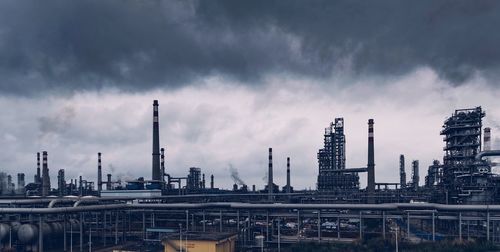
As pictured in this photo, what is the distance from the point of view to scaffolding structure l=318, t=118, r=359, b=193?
67.8 metres

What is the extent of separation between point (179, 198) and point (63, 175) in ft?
130

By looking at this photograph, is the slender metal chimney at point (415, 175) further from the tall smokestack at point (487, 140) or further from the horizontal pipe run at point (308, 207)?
the horizontal pipe run at point (308, 207)

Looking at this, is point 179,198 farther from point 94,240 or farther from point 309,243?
point 309,243

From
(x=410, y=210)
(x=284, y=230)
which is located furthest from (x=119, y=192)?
(x=410, y=210)

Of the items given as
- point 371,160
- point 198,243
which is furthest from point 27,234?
point 371,160

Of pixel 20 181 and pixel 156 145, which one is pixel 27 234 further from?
pixel 20 181

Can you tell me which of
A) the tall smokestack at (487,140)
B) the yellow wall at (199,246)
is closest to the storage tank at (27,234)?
the yellow wall at (199,246)

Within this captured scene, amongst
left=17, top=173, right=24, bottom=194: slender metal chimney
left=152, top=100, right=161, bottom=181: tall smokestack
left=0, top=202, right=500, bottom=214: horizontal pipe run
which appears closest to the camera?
left=0, top=202, right=500, bottom=214: horizontal pipe run

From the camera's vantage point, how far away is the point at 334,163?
7050 centimetres

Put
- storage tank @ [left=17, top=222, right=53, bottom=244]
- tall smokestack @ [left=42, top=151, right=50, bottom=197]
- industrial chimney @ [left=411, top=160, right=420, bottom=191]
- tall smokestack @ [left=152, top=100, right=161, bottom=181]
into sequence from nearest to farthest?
storage tank @ [left=17, top=222, right=53, bottom=244], tall smokestack @ [left=152, top=100, right=161, bottom=181], tall smokestack @ [left=42, top=151, right=50, bottom=197], industrial chimney @ [left=411, top=160, right=420, bottom=191]

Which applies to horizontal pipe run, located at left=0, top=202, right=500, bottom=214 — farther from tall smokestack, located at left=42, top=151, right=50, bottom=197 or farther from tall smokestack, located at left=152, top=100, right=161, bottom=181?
tall smokestack, located at left=42, top=151, right=50, bottom=197

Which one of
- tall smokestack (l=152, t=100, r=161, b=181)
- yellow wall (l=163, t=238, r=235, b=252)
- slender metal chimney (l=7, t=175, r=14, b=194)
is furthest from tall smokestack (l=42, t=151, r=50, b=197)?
yellow wall (l=163, t=238, r=235, b=252)

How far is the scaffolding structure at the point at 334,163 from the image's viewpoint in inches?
2667

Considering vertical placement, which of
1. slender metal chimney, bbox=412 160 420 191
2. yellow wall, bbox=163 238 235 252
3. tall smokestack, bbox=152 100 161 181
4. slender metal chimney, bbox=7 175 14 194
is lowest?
slender metal chimney, bbox=7 175 14 194
